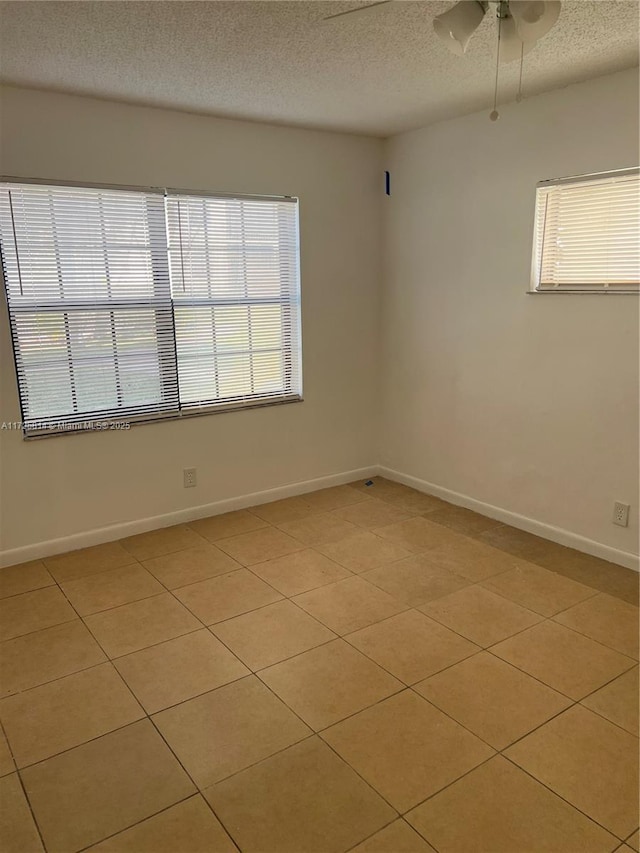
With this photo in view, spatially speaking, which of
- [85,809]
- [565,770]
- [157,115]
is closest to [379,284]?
[157,115]

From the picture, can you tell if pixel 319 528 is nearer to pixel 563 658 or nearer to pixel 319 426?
pixel 319 426

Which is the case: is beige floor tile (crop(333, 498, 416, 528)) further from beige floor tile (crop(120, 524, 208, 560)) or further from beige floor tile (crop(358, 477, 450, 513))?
beige floor tile (crop(120, 524, 208, 560))

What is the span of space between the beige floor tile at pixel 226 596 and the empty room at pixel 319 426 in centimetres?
2

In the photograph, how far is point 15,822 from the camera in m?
1.66

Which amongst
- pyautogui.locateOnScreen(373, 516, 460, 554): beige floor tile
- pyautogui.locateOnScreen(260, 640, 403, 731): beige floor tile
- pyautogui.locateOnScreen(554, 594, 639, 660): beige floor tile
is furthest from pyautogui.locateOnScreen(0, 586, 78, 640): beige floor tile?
pyautogui.locateOnScreen(554, 594, 639, 660): beige floor tile

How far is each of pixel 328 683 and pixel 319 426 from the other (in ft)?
7.28

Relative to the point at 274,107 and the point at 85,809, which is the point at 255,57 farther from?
the point at 85,809

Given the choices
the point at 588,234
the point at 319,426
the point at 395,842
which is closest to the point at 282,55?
the point at 588,234

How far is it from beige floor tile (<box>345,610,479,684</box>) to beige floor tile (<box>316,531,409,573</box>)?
0.54 metres

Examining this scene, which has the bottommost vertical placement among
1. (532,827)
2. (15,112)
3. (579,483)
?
(532,827)

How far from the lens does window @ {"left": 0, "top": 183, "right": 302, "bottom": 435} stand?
306cm

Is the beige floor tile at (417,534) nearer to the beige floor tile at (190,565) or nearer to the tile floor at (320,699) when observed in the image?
the tile floor at (320,699)

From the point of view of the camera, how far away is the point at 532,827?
5.37 ft

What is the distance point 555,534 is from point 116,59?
125 inches
